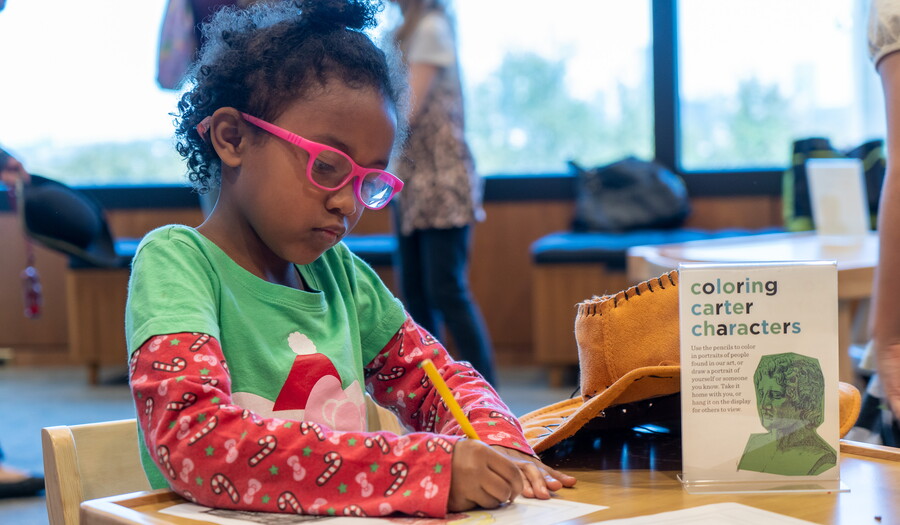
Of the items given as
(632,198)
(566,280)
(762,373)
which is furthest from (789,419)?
(632,198)

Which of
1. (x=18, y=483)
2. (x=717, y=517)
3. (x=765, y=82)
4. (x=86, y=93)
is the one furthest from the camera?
(x=86, y=93)

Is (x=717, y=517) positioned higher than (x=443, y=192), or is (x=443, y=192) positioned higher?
(x=443, y=192)

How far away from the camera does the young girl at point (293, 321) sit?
82 cm

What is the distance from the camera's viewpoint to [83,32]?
514cm

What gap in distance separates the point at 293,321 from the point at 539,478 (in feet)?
1.13

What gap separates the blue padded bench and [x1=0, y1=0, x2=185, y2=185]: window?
6.88ft

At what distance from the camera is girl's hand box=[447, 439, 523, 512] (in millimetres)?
812

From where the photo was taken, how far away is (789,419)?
2.85 feet

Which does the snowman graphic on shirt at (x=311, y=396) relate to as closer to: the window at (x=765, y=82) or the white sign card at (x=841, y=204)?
the white sign card at (x=841, y=204)

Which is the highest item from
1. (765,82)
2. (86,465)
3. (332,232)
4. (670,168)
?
(765,82)

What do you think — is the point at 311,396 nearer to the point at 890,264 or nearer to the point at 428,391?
the point at 428,391

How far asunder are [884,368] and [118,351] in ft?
13.4

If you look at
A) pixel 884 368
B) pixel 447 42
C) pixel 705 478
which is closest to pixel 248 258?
pixel 705 478

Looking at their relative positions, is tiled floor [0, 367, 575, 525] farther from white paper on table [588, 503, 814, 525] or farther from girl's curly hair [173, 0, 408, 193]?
white paper on table [588, 503, 814, 525]
